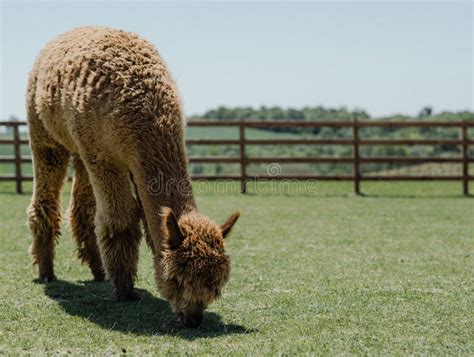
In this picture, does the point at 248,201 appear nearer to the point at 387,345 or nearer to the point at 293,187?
the point at 293,187

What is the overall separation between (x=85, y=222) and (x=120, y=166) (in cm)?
146

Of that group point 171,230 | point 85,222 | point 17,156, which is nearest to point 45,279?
point 85,222

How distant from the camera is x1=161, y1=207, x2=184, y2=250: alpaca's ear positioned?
4.25 m

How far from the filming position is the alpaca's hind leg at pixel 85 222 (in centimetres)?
636

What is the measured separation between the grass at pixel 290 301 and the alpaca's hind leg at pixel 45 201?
334mm

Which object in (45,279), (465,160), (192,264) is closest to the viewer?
(192,264)

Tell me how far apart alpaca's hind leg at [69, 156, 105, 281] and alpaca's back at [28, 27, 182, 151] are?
0.66 m

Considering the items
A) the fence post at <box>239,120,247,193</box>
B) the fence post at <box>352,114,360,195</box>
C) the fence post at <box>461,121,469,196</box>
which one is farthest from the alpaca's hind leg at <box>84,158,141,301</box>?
the fence post at <box>461,121,469,196</box>

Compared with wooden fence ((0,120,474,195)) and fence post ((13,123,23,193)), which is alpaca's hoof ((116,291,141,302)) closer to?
wooden fence ((0,120,474,195))

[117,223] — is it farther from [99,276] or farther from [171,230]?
[99,276]

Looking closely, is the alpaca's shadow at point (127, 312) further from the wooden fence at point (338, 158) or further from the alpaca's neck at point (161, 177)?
the wooden fence at point (338, 158)

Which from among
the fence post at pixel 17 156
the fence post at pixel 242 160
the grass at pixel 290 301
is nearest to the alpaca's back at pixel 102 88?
the grass at pixel 290 301

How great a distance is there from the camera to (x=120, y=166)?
5.21m

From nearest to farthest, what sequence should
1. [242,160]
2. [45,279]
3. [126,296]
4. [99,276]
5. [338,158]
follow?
[126,296] → [45,279] → [99,276] → [338,158] → [242,160]
